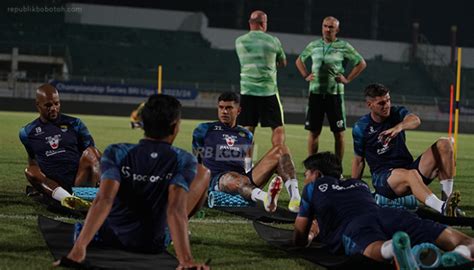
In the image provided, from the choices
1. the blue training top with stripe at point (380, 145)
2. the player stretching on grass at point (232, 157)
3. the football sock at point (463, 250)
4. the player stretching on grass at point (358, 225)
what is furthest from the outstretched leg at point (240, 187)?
the football sock at point (463, 250)

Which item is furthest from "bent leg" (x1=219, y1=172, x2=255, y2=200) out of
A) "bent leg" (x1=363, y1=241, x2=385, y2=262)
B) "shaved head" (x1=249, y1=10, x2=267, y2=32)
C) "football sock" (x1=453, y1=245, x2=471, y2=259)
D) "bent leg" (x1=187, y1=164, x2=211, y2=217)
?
"shaved head" (x1=249, y1=10, x2=267, y2=32)

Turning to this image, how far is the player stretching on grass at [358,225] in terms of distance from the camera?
4484 millimetres

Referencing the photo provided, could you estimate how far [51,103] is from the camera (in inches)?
305

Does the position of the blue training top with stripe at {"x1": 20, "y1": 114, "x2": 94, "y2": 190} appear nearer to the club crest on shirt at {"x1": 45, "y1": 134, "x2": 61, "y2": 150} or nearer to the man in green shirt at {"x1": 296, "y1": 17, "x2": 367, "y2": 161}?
the club crest on shirt at {"x1": 45, "y1": 134, "x2": 61, "y2": 150}

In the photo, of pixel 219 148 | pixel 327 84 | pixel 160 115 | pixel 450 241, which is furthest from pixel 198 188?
pixel 327 84

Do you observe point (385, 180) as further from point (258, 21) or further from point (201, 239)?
point (258, 21)

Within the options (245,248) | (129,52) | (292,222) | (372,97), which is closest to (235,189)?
(292,222)

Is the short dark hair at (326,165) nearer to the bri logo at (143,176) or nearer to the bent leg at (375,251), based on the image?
the bent leg at (375,251)

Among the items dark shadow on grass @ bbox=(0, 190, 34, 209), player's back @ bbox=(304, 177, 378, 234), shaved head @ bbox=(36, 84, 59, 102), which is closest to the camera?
player's back @ bbox=(304, 177, 378, 234)

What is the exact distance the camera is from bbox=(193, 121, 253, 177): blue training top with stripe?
26.6 ft

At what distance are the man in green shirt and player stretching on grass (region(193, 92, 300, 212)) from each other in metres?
2.69

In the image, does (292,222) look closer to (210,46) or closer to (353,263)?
(353,263)

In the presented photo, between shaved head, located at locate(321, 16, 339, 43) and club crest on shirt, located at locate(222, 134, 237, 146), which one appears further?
shaved head, located at locate(321, 16, 339, 43)

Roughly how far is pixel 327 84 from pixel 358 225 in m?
6.20
